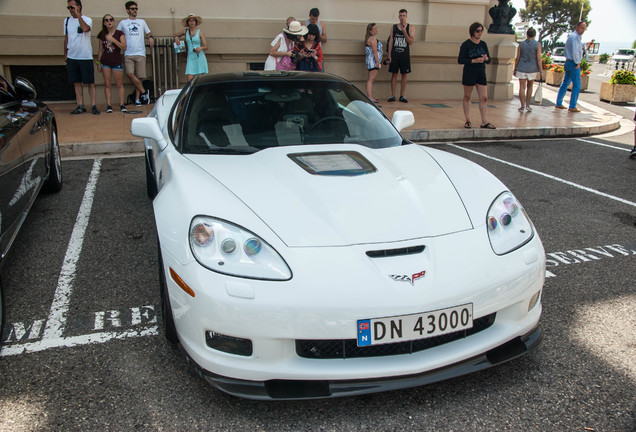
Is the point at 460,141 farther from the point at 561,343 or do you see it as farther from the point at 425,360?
the point at 425,360

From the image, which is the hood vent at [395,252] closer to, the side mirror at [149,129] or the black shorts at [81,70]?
the side mirror at [149,129]

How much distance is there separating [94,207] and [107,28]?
552cm

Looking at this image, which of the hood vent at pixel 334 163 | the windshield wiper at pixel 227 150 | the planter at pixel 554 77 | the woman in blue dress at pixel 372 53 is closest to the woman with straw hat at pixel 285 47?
the woman in blue dress at pixel 372 53

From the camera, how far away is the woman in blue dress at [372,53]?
11.0m

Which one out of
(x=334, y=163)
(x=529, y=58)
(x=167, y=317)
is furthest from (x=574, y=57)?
(x=167, y=317)

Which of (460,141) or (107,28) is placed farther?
(107,28)

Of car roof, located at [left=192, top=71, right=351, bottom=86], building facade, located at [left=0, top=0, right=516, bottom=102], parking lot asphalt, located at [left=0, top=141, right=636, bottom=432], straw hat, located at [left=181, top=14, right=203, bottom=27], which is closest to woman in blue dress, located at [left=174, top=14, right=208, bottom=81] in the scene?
straw hat, located at [left=181, top=14, right=203, bottom=27]

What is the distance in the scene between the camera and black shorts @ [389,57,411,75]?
1143cm

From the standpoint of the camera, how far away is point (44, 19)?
1006cm

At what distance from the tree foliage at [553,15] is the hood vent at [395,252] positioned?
78.2 m

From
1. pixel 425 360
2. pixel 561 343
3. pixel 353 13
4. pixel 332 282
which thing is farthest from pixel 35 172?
pixel 353 13

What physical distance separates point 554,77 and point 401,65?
1016 centimetres

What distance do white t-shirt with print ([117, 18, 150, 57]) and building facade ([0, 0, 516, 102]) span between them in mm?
580

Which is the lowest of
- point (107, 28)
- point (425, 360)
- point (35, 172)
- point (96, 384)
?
point (96, 384)
